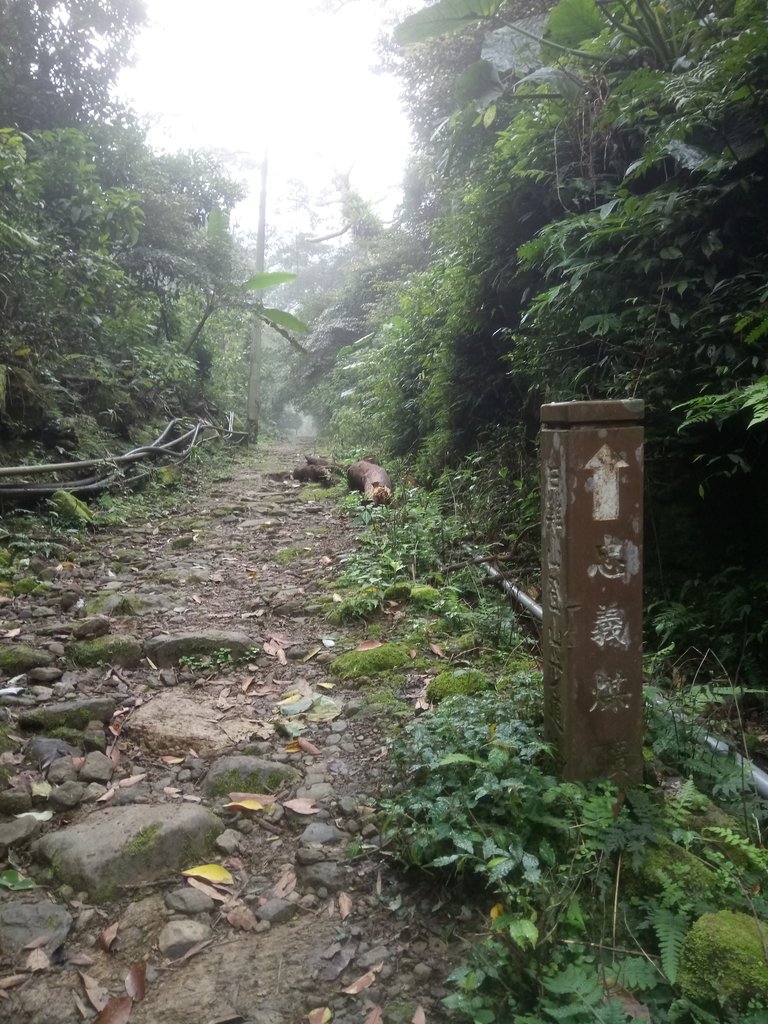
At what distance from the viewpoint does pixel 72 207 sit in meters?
8.87

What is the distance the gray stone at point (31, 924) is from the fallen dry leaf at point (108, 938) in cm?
11

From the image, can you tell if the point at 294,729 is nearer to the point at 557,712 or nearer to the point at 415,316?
the point at 557,712

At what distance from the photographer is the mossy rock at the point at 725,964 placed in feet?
5.52

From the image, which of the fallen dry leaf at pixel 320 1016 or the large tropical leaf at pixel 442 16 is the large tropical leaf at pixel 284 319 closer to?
the large tropical leaf at pixel 442 16

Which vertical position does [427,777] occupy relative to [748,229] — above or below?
below

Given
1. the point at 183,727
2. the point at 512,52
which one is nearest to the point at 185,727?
the point at 183,727

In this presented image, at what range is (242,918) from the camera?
216cm

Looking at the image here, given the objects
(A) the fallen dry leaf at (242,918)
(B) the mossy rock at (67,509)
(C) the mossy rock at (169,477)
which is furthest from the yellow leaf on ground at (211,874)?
(C) the mossy rock at (169,477)

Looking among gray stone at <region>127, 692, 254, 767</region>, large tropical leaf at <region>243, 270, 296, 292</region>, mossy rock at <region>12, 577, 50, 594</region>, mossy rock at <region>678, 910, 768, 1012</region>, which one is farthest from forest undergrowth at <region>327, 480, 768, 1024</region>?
large tropical leaf at <region>243, 270, 296, 292</region>

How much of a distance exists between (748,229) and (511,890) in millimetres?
3971

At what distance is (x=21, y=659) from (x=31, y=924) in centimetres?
184

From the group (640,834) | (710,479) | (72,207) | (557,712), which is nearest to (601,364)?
(710,479)

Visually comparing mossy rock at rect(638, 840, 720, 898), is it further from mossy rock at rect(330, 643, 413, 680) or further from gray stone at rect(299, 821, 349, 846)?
mossy rock at rect(330, 643, 413, 680)

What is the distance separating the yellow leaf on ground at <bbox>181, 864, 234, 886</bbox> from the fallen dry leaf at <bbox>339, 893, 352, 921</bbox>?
40cm
